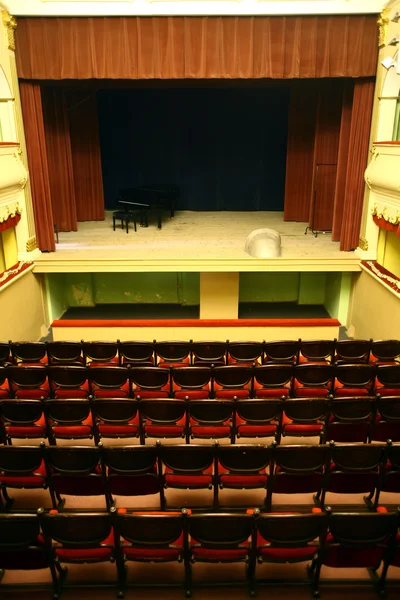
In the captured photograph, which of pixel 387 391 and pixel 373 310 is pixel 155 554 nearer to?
pixel 387 391

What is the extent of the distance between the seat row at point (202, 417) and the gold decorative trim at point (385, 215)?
11.4 feet

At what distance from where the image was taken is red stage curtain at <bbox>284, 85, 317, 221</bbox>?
956 cm

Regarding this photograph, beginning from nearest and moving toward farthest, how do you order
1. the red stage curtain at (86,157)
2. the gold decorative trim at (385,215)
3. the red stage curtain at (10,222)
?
the gold decorative trim at (385,215), the red stage curtain at (10,222), the red stage curtain at (86,157)

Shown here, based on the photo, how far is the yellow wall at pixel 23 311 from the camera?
22.4 ft

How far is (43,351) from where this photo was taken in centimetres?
546

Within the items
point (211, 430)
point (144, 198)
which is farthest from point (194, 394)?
point (144, 198)

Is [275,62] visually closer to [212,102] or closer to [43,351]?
[212,102]

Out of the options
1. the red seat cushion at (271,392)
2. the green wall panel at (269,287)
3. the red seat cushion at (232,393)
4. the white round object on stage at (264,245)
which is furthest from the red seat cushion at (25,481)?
the green wall panel at (269,287)

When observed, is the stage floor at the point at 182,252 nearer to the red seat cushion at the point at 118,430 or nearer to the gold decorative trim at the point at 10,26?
the gold decorative trim at the point at 10,26

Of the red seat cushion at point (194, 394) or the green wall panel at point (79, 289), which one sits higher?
the red seat cushion at point (194, 394)

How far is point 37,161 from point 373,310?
5.67 metres

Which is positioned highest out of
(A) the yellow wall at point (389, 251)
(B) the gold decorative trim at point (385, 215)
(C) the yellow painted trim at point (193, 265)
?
(B) the gold decorative trim at point (385, 215)

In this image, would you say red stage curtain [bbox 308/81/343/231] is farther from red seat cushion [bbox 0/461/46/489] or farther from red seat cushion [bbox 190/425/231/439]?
red seat cushion [bbox 0/461/46/489]

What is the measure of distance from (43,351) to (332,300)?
537 centimetres
